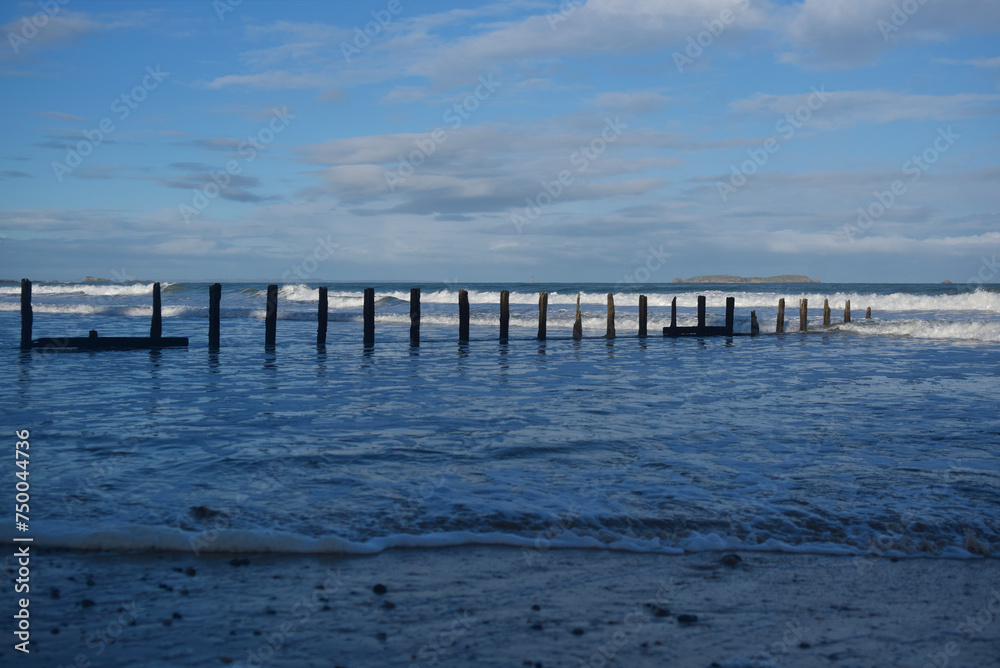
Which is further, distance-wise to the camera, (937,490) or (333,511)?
(937,490)

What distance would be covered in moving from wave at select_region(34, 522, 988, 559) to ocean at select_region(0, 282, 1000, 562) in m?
0.02

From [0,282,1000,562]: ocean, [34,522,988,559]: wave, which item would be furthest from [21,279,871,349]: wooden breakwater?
[34,522,988,559]: wave

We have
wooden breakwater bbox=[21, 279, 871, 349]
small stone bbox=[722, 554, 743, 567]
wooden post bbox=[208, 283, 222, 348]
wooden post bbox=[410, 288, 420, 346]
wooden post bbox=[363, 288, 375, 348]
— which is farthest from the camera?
wooden post bbox=[363, 288, 375, 348]

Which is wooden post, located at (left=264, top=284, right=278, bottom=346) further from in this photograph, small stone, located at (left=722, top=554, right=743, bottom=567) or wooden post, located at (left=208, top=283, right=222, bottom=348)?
small stone, located at (left=722, top=554, right=743, bottom=567)

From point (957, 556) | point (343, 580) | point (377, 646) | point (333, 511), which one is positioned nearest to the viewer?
point (377, 646)

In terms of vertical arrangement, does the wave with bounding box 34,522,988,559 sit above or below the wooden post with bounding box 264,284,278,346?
below

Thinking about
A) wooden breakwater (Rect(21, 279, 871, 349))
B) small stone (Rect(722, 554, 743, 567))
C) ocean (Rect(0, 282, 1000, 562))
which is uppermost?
wooden breakwater (Rect(21, 279, 871, 349))

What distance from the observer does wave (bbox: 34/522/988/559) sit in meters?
5.01

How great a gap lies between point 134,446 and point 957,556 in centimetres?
777

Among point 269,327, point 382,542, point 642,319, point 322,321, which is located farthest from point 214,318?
point 382,542

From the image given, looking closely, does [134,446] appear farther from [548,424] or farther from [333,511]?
[548,424]

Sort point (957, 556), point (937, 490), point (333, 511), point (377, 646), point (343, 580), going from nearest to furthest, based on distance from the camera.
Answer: point (377, 646) → point (343, 580) → point (957, 556) → point (333, 511) → point (937, 490)

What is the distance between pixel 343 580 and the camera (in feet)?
14.8

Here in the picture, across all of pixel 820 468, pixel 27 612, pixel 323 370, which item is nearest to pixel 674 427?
pixel 820 468
